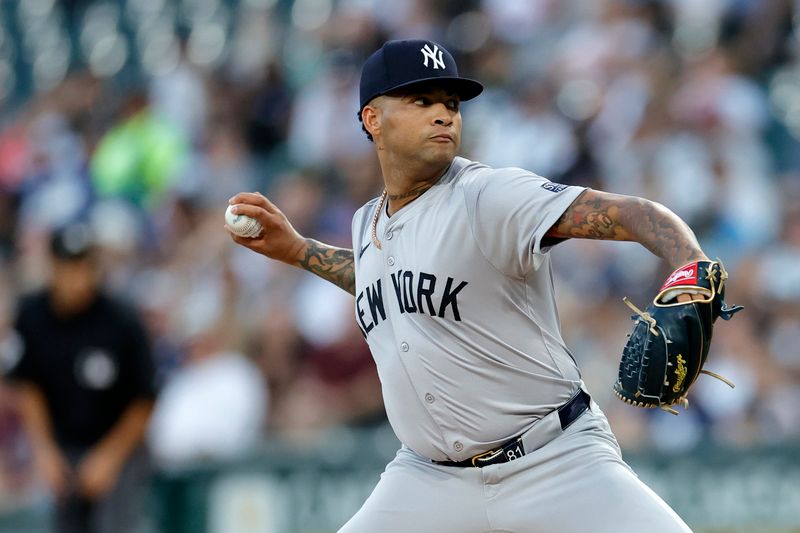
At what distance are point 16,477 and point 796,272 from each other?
628cm

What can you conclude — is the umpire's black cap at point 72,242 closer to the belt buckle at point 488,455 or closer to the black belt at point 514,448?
the black belt at point 514,448

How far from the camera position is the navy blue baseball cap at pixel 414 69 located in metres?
4.61

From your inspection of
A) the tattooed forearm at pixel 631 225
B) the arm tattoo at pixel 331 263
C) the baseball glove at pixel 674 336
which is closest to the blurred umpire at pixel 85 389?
the arm tattoo at pixel 331 263

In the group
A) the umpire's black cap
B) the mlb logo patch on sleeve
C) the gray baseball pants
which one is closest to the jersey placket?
the gray baseball pants

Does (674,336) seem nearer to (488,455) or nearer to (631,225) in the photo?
(631,225)

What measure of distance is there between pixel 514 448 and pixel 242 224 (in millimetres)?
1341

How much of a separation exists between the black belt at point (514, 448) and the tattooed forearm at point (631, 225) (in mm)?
691

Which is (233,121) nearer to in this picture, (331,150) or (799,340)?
(331,150)

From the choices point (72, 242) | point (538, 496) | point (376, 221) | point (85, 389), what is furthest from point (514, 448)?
point (85, 389)

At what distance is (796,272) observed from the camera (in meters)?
8.66

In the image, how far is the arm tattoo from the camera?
534 cm

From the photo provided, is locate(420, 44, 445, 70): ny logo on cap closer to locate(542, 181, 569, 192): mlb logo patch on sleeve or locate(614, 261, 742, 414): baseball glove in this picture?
locate(542, 181, 569, 192): mlb logo patch on sleeve

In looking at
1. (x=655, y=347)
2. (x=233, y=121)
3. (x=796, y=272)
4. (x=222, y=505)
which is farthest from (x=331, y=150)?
(x=655, y=347)

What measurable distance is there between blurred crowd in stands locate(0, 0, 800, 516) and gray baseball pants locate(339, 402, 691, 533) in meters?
3.69
